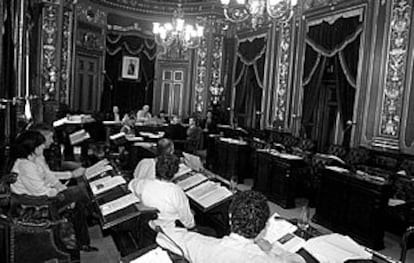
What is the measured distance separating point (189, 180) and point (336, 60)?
5.05 metres

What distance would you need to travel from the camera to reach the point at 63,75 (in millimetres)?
10297

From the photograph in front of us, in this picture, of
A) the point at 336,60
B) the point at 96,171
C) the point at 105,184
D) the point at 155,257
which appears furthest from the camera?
the point at 336,60

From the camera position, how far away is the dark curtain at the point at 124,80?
13.3m

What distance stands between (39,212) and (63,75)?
750cm

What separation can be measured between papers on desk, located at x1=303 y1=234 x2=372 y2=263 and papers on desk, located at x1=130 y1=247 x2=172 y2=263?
0.80m

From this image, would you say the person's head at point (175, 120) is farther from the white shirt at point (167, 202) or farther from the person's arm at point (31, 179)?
the white shirt at point (167, 202)

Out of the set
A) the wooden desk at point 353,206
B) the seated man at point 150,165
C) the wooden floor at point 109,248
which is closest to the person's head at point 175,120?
the wooden floor at point 109,248

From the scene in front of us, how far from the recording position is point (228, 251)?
180 centimetres

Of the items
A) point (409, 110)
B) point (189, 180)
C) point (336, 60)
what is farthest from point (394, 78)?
point (189, 180)

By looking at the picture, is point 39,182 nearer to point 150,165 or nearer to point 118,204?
point 118,204

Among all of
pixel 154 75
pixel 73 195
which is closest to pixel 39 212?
pixel 73 195

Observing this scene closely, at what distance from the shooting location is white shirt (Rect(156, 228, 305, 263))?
5.74ft

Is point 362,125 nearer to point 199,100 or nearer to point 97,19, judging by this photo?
point 199,100

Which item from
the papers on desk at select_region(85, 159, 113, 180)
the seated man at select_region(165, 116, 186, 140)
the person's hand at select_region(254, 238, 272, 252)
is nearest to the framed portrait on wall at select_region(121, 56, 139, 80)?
the seated man at select_region(165, 116, 186, 140)
